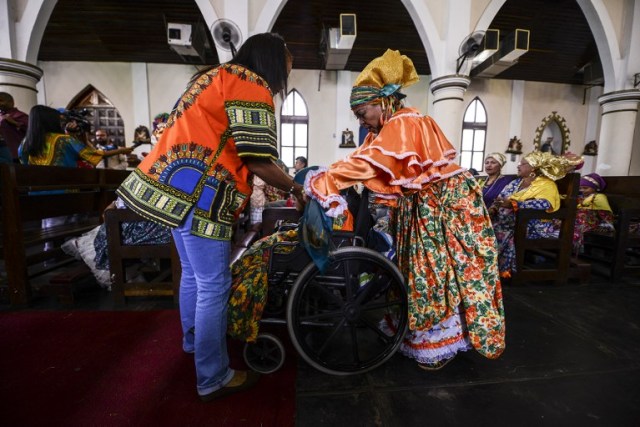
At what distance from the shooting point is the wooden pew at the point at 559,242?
2.83 metres

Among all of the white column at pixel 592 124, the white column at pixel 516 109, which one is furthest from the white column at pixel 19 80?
the white column at pixel 592 124

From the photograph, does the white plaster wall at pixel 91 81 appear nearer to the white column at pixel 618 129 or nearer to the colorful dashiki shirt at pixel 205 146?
the colorful dashiki shirt at pixel 205 146

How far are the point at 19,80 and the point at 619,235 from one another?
7.89 m

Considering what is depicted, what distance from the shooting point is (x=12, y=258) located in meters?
2.27

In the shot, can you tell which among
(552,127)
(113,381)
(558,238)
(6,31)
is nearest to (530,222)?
(558,238)

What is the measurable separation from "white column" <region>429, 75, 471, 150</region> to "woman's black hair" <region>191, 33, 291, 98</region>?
4.30 metres

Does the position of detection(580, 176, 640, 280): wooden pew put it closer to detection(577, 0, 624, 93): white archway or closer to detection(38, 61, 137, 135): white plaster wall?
detection(577, 0, 624, 93): white archway

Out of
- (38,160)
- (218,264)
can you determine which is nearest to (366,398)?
(218,264)

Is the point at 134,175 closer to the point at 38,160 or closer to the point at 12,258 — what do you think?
the point at 12,258

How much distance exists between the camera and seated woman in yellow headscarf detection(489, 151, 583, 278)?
9.32 feet

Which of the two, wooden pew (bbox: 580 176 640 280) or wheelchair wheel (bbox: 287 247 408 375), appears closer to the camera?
wheelchair wheel (bbox: 287 247 408 375)

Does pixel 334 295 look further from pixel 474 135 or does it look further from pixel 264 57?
pixel 474 135

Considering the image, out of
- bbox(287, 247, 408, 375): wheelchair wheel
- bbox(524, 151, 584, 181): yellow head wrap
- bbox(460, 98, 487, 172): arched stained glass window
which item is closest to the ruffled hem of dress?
bbox(287, 247, 408, 375): wheelchair wheel

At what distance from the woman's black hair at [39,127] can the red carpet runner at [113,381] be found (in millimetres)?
1737
